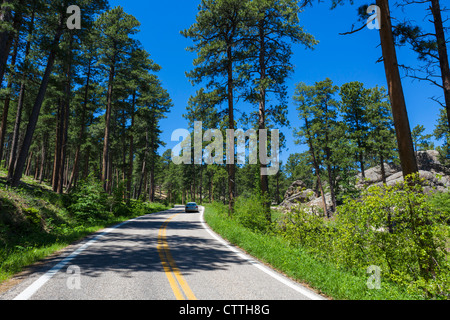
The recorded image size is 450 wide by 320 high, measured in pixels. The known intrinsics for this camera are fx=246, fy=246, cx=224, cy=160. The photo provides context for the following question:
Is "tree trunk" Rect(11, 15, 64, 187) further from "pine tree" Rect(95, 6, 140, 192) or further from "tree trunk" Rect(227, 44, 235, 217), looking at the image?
"tree trunk" Rect(227, 44, 235, 217)

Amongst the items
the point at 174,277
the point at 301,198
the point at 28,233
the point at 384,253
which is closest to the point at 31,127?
the point at 28,233

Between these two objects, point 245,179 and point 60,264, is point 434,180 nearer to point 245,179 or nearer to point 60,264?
point 60,264

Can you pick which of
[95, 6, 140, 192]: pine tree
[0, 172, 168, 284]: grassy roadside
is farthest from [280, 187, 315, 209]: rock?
[95, 6, 140, 192]: pine tree

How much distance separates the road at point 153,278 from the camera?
416 cm

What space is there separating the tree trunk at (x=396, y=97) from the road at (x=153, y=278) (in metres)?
4.28

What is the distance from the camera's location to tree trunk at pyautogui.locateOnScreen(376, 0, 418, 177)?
20.6 ft

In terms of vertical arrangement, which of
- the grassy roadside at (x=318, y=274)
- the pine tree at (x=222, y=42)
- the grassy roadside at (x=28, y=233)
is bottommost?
the grassy roadside at (x=318, y=274)

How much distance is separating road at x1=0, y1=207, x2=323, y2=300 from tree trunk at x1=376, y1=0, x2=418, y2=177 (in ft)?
14.0

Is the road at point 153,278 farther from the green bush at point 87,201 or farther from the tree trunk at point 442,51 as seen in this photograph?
the tree trunk at point 442,51

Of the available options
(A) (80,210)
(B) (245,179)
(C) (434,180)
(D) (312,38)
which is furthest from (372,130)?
(B) (245,179)

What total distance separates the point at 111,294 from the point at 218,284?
1.92 meters

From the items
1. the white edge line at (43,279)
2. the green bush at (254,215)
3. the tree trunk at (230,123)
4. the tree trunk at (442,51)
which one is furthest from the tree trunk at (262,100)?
the white edge line at (43,279)

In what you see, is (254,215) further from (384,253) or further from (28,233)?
(28,233)

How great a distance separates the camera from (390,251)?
5.29 metres
